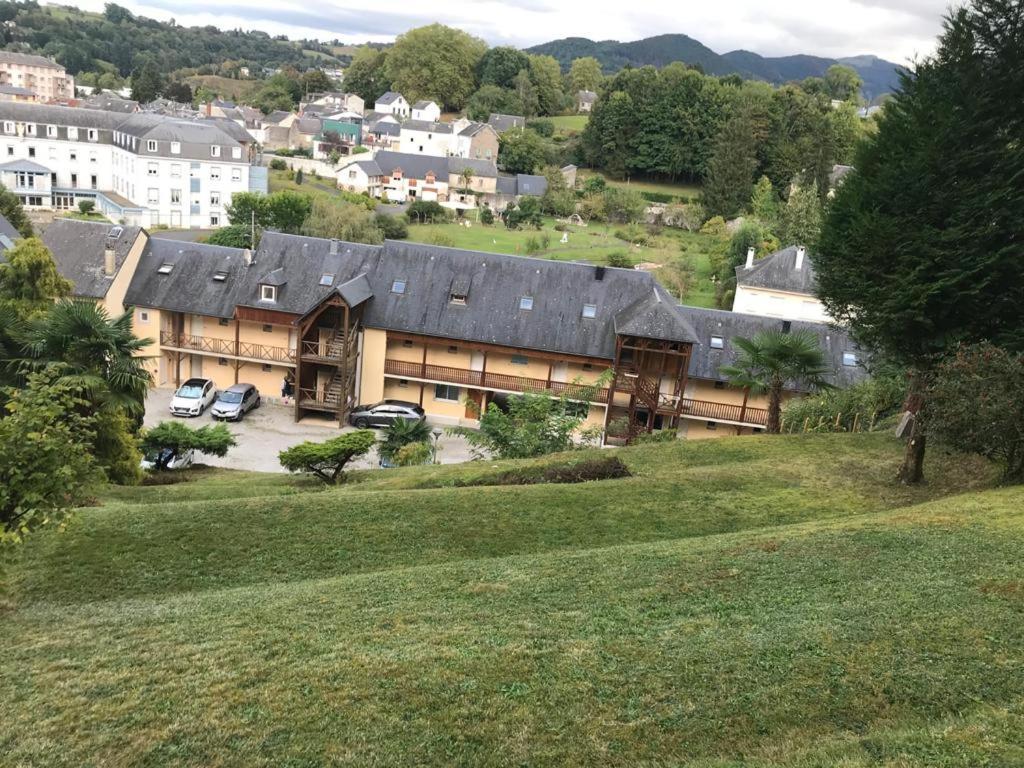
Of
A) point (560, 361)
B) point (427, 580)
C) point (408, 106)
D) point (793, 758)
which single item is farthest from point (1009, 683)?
point (408, 106)

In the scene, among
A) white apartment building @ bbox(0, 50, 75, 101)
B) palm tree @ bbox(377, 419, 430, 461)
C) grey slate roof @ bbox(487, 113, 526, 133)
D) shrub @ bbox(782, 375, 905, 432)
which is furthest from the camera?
white apartment building @ bbox(0, 50, 75, 101)

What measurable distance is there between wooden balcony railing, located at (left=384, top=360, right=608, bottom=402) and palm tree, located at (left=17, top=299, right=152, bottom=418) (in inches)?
624

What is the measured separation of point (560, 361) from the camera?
36062mm

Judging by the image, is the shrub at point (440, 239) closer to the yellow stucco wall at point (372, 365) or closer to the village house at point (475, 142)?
the yellow stucco wall at point (372, 365)

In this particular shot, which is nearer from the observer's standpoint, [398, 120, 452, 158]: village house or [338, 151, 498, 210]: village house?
[338, 151, 498, 210]: village house

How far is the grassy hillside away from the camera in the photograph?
27.6 ft

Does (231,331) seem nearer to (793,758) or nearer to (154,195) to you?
(793,758)

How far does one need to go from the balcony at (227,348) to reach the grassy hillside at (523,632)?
19.9 meters

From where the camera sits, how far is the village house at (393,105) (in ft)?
481

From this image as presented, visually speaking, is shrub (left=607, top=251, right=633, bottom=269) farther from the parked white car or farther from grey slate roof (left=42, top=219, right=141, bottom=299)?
grey slate roof (left=42, top=219, right=141, bottom=299)

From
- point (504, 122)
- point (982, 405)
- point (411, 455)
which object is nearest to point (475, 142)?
point (504, 122)

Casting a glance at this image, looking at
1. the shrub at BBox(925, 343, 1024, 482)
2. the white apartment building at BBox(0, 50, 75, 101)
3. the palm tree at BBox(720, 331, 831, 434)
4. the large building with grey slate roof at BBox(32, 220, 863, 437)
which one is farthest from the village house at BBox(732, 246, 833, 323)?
the white apartment building at BBox(0, 50, 75, 101)

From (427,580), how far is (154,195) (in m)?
75.2

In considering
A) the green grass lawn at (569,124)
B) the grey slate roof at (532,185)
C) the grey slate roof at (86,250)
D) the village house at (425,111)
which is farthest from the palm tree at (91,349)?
→ the village house at (425,111)
